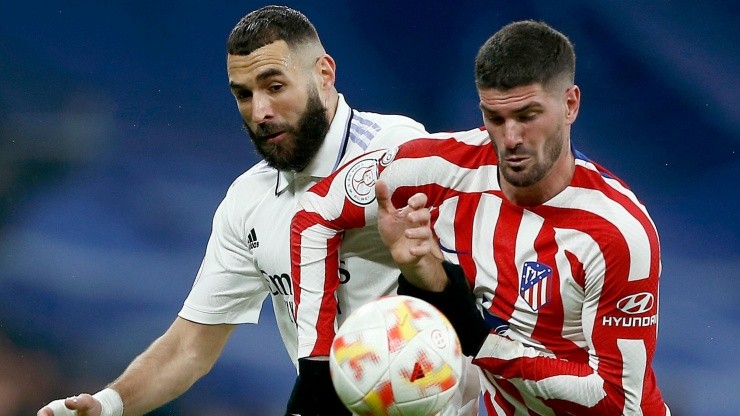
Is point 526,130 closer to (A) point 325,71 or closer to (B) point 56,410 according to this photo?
(A) point 325,71

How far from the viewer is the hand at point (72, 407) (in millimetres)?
3240

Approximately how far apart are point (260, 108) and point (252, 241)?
1.57 feet

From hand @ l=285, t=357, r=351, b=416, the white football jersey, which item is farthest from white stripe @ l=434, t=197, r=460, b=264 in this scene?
hand @ l=285, t=357, r=351, b=416

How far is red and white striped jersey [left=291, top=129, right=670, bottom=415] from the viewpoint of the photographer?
2.72 m

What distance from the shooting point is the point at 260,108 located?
325 cm

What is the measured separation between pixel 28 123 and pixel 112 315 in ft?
3.12

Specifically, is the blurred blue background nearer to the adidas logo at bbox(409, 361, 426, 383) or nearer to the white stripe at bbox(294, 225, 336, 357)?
the white stripe at bbox(294, 225, 336, 357)

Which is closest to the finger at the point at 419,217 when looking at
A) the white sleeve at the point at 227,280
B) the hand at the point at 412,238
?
the hand at the point at 412,238

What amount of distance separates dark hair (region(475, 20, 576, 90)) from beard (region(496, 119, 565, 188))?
133 mm

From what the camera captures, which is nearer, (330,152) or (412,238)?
(412,238)

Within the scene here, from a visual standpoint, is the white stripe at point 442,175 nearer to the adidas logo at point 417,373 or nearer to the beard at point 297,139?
the beard at point 297,139

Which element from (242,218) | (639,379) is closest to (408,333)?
(639,379)

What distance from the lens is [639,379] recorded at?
2.80 meters

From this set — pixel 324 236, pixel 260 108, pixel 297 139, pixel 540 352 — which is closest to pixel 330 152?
pixel 297 139
